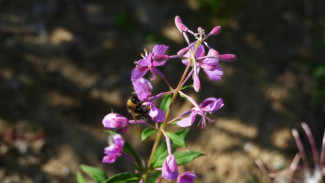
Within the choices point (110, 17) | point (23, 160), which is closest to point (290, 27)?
point (110, 17)

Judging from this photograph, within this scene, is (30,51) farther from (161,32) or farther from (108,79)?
(161,32)

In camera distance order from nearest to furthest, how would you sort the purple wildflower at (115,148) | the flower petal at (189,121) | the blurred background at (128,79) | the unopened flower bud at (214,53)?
the unopened flower bud at (214,53)
the flower petal at (189,121)
the purple wildflower at (115,148)
the blurred background at (128,79)

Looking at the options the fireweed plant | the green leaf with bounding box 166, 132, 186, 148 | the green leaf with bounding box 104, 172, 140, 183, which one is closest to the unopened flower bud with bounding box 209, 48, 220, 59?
the fireweed plant

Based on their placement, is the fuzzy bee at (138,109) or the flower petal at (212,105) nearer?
the flower petal at (212,105)

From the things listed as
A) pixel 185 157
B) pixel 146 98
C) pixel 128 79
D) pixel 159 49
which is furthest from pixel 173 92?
pixel 128 79

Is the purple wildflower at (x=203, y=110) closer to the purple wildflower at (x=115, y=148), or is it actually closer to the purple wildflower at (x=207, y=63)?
the purple wildflower at (x=207, y=63)

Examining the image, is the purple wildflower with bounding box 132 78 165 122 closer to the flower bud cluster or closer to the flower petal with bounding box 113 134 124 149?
the flower bud cluster

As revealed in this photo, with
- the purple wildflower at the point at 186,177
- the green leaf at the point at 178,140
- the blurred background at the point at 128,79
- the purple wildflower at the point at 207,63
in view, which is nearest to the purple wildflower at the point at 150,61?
the purple wildflower at the point at 207,63

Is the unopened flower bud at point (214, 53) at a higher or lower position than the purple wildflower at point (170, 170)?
higher

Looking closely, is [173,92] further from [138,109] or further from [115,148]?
[115,148]
